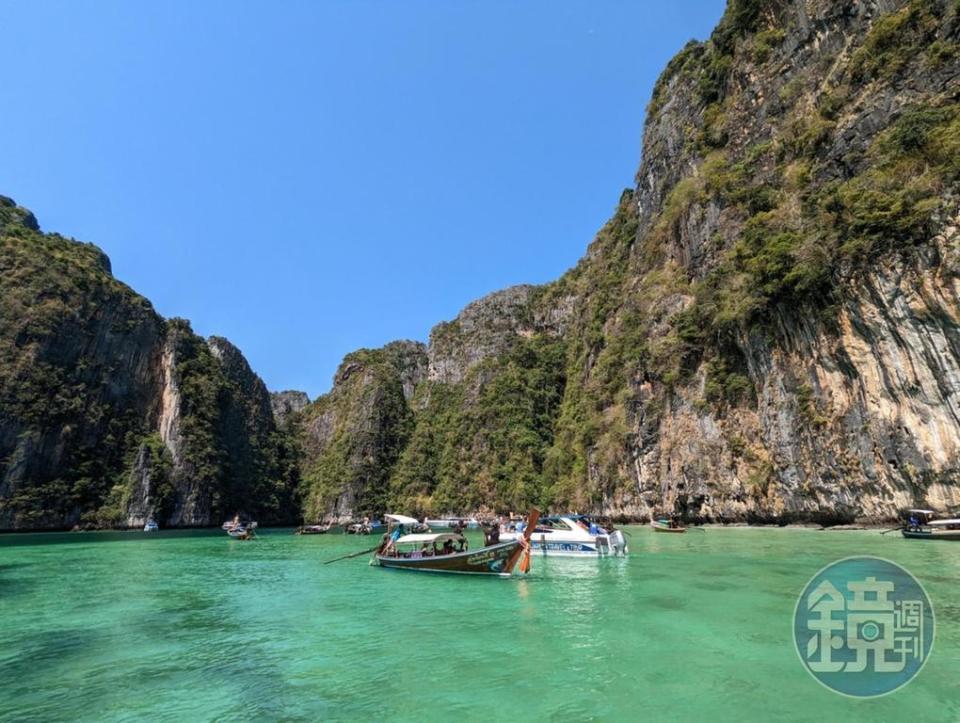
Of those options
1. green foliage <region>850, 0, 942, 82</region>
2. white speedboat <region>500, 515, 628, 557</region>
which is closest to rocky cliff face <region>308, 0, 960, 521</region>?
green foliage <region>850, 0, 942, 82</region>

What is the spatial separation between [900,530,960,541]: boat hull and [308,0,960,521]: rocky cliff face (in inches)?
161

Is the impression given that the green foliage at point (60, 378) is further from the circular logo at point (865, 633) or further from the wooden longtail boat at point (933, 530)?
the wooden longtail boat at point (933, 530)

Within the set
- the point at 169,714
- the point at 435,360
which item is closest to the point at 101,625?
the point at 169,714

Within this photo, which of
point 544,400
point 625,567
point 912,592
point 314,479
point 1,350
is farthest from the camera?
point 314,479

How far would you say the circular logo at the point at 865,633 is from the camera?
27.7 feet

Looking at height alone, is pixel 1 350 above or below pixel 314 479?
above

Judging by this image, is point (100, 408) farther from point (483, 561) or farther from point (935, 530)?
point (935, 530)

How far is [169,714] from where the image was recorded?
318 inches

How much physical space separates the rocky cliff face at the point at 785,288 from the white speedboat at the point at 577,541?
16.2m

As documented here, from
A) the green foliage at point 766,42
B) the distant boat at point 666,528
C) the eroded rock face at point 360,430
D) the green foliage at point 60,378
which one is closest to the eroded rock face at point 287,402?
the eroded rock face at point 360,430

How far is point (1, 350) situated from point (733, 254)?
317ft

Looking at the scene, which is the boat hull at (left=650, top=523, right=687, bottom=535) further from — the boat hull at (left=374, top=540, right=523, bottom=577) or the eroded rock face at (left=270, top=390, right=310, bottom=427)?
the eroded rock face at (left=270, top=390, right=310, bottom=427)

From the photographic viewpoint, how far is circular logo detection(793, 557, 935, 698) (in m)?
8.44

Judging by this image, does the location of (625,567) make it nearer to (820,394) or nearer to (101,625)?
(101,625)
